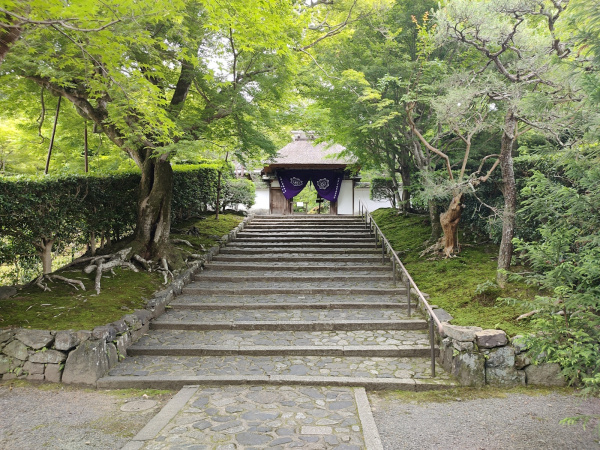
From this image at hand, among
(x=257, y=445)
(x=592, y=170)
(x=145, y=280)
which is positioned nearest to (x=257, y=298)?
(x=145, y=280)

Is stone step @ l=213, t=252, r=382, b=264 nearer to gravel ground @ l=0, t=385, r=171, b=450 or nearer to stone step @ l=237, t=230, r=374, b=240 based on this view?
stone step @ l=237, t=230, r=374, b=240

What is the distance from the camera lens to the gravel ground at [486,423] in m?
3.78

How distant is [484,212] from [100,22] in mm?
9320

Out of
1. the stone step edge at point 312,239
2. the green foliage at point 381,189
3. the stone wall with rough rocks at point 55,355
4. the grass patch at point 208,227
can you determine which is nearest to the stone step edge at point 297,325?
the stone wall with rough rocks at point 55,355

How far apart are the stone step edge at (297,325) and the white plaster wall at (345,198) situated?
49.1 feet

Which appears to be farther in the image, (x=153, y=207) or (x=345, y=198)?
(x=345, y=198)

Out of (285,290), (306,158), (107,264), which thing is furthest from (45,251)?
(306,158)

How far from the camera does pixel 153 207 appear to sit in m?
9.58

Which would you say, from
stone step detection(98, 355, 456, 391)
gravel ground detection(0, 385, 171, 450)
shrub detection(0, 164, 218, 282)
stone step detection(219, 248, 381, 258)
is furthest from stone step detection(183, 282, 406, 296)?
gravel ground detection(0, 385, 171, 450)

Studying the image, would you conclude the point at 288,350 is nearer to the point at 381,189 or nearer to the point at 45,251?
the point at 45,251

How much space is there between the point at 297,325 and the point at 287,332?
232 mm

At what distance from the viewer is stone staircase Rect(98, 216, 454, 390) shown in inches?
210

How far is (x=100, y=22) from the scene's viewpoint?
484cm

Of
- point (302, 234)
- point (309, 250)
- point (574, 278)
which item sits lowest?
point (309, 250)
